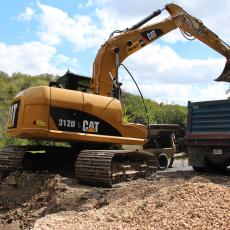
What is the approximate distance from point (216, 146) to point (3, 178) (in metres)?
4.99

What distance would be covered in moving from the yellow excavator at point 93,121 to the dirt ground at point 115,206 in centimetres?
57

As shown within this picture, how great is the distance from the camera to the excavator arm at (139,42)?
1201 cm

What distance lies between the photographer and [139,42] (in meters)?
12.6

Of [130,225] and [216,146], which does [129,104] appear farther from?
[130,225]

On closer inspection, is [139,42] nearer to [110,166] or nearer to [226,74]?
[226,74]

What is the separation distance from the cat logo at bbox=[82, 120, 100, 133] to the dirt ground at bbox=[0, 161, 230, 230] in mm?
1077

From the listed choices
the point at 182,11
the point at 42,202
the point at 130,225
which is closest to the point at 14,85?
the point at 182,11

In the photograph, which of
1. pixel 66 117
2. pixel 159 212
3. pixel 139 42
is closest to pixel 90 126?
pixel 66 117

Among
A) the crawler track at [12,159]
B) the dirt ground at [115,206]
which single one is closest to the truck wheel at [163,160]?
the dirt ground at [115,206]

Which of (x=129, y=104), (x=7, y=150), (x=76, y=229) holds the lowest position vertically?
Answer: (x=76, y=229)

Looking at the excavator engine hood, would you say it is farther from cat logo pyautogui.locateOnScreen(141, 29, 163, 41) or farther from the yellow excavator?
cat logo pyautogui.locateOnScreen(141, 29, 163, 41)

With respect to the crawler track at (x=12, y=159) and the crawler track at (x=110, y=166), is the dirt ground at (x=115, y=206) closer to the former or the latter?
the crawler track at (x=110, y=166)

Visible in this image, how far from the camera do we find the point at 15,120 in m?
10.8

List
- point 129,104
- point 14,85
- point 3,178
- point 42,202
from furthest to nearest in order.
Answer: point 14,85 → point 129,104 → point 3,178 → point 42,202
